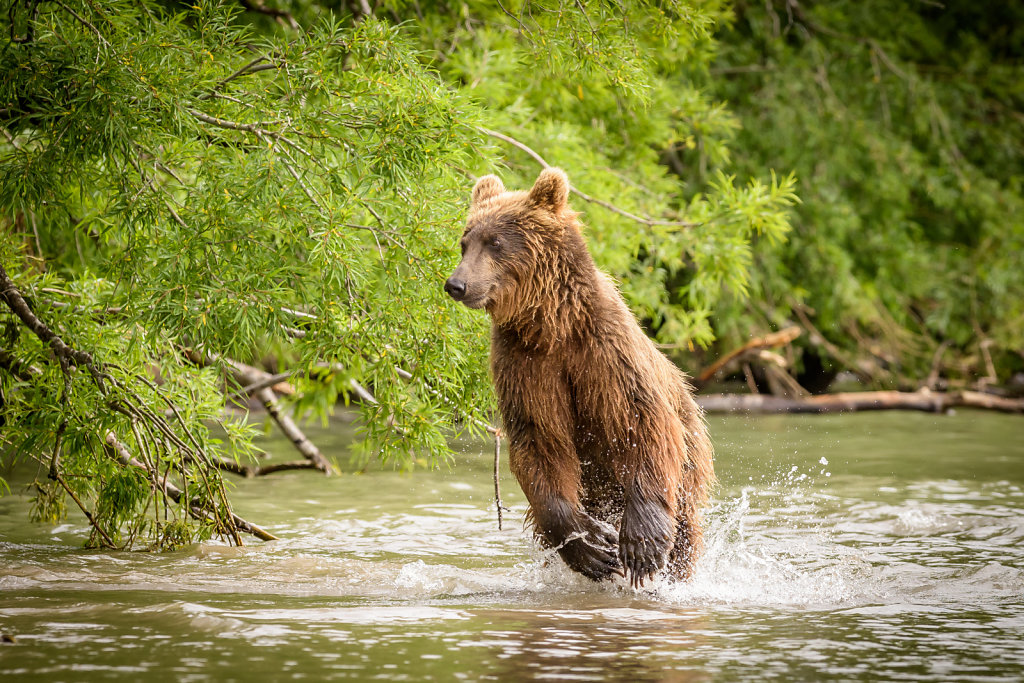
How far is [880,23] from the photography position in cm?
1527

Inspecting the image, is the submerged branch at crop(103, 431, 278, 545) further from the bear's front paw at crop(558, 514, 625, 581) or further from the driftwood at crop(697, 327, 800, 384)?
the driftwood at crop(697, 327, 800, 384)

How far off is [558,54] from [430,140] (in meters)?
0.86

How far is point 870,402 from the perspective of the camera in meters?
13.5

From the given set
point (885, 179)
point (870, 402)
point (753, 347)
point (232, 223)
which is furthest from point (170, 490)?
point (885, 179)

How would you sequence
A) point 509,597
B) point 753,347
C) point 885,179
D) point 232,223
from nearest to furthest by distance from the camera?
point 509,597 < point 232,223 < point 753,347 < point 885,179

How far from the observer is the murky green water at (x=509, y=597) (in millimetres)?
4016

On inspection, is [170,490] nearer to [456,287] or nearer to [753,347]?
[456,287]

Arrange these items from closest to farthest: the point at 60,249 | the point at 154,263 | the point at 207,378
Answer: the point at 154,263
the point at 207,378
the point at 60,249

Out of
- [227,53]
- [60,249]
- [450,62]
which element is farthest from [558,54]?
[60,249]

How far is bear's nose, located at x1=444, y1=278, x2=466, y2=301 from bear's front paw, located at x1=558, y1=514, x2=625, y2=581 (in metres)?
1.23

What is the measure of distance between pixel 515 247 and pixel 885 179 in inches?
384

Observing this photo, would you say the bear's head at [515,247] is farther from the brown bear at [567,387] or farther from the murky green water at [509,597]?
the murky green water at [509,597]

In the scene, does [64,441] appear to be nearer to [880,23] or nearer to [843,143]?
[843,143]

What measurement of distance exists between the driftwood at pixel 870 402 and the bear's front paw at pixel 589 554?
314 inches
